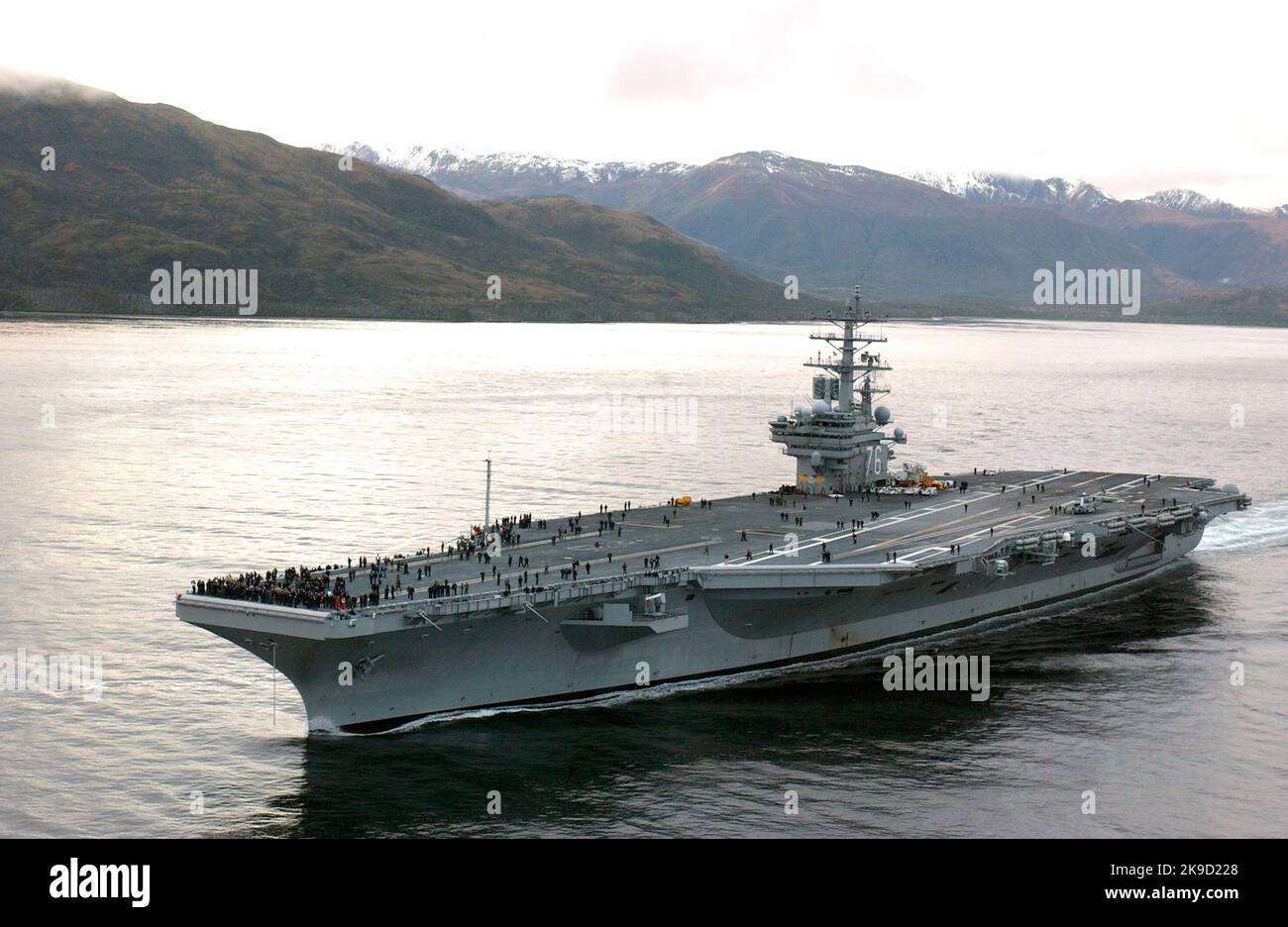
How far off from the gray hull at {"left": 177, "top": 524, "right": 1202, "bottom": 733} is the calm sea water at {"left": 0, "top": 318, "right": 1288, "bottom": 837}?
3.04ft

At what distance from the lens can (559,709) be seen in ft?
120

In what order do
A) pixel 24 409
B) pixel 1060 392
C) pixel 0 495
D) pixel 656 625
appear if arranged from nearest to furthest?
1. pixel 656 625
2. pixel 0 495
3. pixel 24 409
4. pixel 1060 392

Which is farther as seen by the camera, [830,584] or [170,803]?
[830,584]

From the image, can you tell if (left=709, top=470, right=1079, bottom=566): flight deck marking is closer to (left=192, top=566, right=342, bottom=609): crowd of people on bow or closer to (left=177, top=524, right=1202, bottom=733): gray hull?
(left=177, top=524, right=1202, bottom=733): gray hull

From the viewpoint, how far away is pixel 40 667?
38344 millimetres

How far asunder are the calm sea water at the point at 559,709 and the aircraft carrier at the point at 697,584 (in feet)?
3.82

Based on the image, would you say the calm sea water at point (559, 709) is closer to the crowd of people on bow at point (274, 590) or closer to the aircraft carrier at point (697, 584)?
the aircraft carrier at point (697, 584)

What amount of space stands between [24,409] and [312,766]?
7561cm

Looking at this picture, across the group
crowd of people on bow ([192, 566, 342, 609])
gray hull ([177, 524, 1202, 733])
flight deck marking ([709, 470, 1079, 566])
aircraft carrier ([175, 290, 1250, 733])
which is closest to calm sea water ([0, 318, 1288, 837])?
gray hull ([177, 524, 1202, 733])

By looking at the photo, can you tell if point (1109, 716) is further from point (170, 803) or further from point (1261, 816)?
point (170, 803)

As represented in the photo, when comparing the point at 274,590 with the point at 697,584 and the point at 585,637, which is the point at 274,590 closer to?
the point at 585,637
